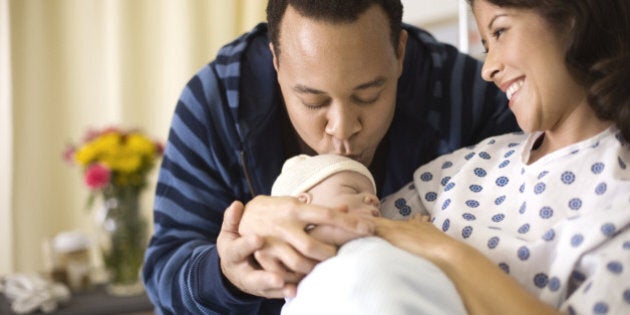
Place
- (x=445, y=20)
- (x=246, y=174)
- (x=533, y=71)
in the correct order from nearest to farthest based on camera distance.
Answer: (x=533, y=71), (x=246, y=174), (x=445, y=20)

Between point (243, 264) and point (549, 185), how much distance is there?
58 cm

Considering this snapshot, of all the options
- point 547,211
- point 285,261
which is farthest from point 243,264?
point 547,211

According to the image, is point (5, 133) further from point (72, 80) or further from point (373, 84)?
point (373, 84)

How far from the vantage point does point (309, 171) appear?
1275 millimetres


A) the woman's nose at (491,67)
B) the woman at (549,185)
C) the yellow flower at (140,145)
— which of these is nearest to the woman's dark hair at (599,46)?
the woman at (549,185)

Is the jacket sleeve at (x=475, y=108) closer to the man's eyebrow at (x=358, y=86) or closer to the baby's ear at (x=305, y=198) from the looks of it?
the man's eyebrow at (x=358, y=86)

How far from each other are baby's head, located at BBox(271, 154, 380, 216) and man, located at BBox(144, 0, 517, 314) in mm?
91

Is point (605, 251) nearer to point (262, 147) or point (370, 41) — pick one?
point (370, 41)

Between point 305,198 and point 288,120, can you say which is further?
point 288,120

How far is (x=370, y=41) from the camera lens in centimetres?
138

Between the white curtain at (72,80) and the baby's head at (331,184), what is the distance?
7.46 ft

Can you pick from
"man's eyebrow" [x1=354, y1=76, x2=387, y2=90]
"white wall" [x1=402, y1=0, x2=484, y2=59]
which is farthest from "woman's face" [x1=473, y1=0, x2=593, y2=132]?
"white wall" [x1=402, y1=0, x2=484, y2=59]

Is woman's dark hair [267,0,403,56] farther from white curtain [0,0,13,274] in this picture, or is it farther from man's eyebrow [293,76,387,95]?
white curtain [0,0,13,274]

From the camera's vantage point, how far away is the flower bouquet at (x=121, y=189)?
2795mm
